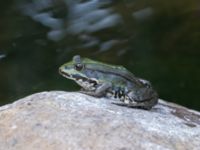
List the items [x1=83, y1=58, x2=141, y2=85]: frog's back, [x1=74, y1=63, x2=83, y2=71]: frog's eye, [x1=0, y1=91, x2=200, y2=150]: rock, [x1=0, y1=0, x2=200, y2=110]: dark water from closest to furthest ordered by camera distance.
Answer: [x1=0, y1=91, x2=200, y2=150]: rock, [x1=83, y1=58, x2=141, y2=85]: frog's back, [x1=74, y1=63, x2=83, y2=71]: frog's eye, [x1=0, y1=0, x2=200, y2=110]: dark water

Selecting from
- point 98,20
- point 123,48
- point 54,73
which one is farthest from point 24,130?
point 98,20

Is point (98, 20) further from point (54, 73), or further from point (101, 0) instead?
point (54, 73)

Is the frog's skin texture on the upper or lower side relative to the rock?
upper

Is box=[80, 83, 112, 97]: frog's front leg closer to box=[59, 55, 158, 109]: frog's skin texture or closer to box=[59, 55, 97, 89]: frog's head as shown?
box=[59, 55, 158, 109]: frog's skin texture

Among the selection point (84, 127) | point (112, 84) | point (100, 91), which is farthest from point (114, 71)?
point (84, 127)

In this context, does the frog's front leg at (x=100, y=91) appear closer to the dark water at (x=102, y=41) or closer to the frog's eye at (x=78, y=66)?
the frog's eye at (x=78, y=66)

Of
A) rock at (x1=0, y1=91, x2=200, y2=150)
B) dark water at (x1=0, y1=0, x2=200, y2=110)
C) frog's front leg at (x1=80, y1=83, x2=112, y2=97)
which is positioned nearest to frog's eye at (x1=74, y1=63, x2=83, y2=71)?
frog's front leg at (x1=80, y1=83, x2=112, y2=97)

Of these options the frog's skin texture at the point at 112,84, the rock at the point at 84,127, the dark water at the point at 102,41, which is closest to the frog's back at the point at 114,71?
the frog's skin texture at the point at 112,84
